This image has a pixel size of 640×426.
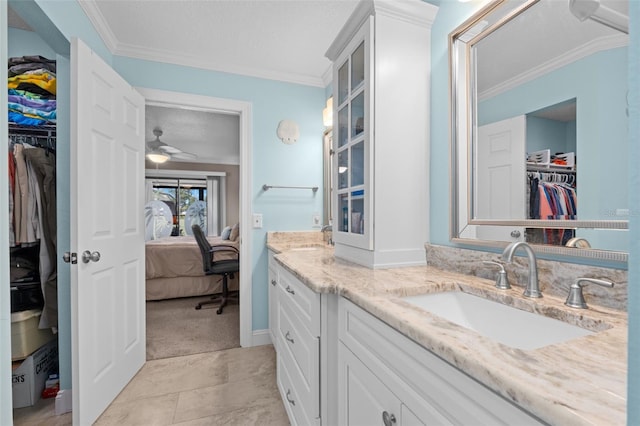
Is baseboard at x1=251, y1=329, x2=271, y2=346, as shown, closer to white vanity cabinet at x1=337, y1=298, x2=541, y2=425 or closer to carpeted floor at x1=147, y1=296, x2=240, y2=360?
carpeted floor at x1=147, y1=296, x2=240, y2=360

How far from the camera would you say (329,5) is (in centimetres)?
176

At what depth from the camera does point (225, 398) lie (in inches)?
70.6

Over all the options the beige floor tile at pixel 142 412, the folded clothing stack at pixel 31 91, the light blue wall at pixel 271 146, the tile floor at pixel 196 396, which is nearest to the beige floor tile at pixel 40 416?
the tile floor at pixel 196 396

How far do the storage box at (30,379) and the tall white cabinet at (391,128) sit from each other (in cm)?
203

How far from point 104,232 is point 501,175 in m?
2.09

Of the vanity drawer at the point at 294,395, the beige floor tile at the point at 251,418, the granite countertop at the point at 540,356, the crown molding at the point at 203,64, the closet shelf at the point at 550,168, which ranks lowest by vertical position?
the beige floor tile at the point at 251,418

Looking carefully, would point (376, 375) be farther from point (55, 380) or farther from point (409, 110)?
point (55, 380)

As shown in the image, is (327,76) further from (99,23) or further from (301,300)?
(301,300)

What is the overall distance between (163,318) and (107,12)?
107 inches

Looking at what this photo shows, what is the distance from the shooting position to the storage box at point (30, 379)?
5.51 ft

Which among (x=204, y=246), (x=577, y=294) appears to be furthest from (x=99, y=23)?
(x=577, y=294)

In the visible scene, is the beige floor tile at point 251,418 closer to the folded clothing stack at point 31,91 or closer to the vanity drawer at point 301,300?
the vanity drawer at point 301,300

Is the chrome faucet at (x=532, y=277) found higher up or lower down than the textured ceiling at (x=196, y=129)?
lower down

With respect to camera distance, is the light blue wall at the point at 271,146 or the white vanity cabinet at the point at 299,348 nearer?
the white vanity cabinet at the point at 299,348
